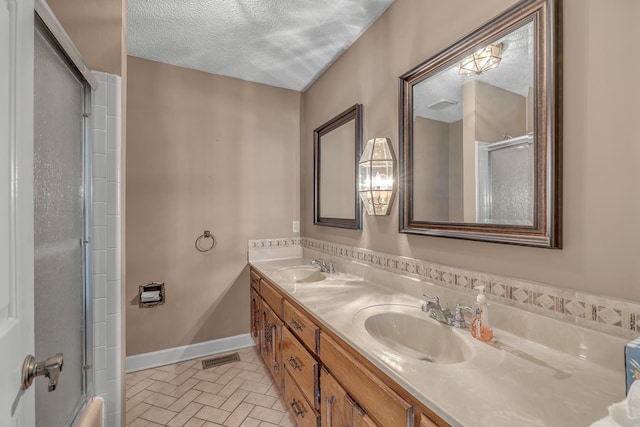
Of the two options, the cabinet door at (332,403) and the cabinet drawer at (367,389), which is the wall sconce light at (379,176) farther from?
the cabinet door at (332,403)

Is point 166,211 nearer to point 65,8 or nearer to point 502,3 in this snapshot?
point 65,8

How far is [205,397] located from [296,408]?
2.69 feet

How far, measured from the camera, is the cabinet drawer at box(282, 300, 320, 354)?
1311 mm

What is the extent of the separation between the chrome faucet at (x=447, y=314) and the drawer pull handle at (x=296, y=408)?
87 cm

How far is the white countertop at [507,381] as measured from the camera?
64 centimetres

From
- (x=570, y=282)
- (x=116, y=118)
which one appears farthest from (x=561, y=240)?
(x=116, y=118)

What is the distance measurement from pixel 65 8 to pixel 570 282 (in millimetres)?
2263

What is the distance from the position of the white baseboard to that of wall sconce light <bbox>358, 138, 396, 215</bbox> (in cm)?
187

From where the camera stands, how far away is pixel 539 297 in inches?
38.8

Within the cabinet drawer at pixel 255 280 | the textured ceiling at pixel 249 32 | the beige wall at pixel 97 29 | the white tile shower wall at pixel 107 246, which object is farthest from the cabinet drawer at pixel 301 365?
the textured ceiling at pixel 249 32

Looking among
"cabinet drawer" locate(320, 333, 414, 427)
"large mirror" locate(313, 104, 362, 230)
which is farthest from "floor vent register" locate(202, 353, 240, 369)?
"cabinet drawer" locate(320, 333, 414, 427)

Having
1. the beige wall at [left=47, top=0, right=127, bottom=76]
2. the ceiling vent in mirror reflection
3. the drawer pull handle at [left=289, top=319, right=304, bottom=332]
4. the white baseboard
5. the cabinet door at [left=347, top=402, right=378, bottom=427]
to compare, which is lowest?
the white baseboard

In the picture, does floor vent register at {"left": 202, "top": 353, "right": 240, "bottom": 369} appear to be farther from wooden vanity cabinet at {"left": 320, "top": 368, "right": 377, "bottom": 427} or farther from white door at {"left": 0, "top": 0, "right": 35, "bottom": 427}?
white door at {"left": 0, "top": 0, "right": 35, "bottom": 427}

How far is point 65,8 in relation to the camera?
47.3 inches
